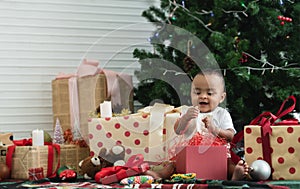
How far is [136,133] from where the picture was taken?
10.2 ft

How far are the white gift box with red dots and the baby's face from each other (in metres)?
0.14

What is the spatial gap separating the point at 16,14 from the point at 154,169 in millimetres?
1626

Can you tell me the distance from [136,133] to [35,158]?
1.75 ft

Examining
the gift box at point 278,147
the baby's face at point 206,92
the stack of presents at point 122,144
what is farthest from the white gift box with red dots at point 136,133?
the gift box at point 278,147

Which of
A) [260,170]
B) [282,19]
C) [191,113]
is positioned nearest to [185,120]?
[191,113]

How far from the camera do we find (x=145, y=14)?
12.8ft

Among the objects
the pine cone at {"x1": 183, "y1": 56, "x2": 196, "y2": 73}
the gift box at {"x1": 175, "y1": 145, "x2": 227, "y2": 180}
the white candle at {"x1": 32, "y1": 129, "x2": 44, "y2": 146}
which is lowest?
the gift box at {"x1": 175, "y1": 145, "x2": 227, "y2": 180}

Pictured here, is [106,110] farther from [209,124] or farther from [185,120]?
[209,124]

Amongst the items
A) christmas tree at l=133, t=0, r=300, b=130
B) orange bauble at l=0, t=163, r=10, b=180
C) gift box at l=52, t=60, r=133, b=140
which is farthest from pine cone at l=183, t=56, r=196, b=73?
orange bauble at l=0, t=163, r=10, b=180

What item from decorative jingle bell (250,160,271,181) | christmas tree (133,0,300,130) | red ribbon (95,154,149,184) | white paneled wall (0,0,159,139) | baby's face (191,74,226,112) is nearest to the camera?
decorative jingle bell (250,160,271,181)

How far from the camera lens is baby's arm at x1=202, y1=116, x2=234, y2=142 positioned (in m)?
2.82

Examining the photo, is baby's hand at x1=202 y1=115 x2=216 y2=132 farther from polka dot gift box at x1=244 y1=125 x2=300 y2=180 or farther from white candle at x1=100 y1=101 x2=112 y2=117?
white candle at x1=100 y1=101 x2=112 y2=117

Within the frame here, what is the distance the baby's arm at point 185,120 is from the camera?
278 centimetres

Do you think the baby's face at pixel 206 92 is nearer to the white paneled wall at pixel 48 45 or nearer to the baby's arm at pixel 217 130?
the baby's arm at pixel 217 130
